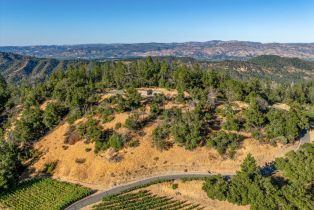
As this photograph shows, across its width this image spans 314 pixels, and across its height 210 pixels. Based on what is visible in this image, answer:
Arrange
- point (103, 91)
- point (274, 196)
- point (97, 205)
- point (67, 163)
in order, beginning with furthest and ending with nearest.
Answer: point (103, 91), point (67, 163), point (97, 205), point (274, 196)

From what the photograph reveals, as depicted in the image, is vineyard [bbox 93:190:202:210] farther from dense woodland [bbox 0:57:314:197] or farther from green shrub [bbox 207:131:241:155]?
green shrub [bbox 207:131:241:155]

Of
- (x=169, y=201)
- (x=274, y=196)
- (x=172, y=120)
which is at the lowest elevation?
(x=169, y=201)

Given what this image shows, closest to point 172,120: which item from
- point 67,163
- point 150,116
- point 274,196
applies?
point 150,116

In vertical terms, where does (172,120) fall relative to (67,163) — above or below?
above

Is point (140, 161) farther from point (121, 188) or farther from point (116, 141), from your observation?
point (121, 188)

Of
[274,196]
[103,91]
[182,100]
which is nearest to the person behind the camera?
[274,196]

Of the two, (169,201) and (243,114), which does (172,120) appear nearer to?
(243,114)

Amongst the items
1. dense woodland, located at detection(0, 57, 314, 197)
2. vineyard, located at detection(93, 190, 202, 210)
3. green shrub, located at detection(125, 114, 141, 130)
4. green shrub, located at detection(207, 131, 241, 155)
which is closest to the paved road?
vineyard, located at detection(93, 190, 202, 210)
